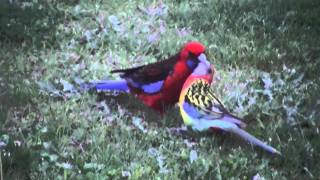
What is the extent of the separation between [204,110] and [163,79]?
448 mm

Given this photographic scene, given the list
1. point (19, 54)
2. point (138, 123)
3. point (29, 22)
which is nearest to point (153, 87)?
point (138, 123)

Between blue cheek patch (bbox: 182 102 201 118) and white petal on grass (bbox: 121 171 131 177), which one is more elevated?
blue cheek patch (bbox: 182 102 201 118)

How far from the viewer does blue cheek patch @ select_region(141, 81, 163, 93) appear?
4645 millimetres

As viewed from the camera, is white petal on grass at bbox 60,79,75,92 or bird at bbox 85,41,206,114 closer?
bird at bbox 85,41,206,114

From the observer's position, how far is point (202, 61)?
461 centimetres

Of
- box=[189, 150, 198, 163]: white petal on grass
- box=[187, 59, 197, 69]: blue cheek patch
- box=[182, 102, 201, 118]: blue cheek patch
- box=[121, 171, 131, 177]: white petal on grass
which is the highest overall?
box=[187, 59, 197, 69]: blue cheek patch

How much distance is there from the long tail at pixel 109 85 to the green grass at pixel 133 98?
91 mm

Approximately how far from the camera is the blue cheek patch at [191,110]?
4.34 m

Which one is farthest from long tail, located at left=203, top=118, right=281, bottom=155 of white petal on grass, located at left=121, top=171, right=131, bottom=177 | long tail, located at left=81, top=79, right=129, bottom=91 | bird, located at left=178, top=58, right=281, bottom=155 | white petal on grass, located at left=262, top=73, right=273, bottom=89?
white petal on grass, located at left=262, top=73, right=273, bottom=89

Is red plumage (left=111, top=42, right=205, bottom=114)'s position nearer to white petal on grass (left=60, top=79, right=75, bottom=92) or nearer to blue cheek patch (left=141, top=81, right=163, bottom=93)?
blue cheek patch (left=141, top=81, right=163, bottom=93)

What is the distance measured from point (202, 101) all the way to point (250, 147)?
0.41 meters

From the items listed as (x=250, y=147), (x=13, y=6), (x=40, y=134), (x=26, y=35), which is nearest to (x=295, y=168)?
(x=250, y=147)

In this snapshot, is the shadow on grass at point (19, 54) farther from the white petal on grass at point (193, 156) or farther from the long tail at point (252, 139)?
the long tail at point (252, 139)

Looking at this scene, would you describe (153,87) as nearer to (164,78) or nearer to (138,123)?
(164,78)
